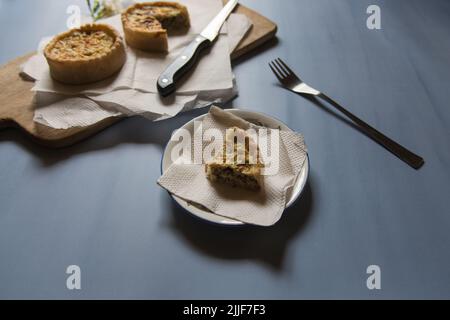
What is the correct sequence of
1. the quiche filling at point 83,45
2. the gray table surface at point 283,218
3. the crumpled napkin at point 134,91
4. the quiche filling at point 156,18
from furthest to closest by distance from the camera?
the quiche filling at point 156,18 < the quiche filling at point 83,45 < the crumpled napkin at point 134,91 < the gray table surface at point 283,218

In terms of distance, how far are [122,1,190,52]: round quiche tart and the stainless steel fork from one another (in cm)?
37

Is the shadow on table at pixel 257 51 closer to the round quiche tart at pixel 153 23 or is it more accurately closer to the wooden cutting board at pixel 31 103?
the wooden cutting board at pixel 31 103

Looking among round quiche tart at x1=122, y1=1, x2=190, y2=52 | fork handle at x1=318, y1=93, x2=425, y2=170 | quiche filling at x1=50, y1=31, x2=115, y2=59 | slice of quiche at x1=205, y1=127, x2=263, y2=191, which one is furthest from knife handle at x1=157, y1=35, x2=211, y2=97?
fork handle at x1=318, y1=93, x2=425, y2=170

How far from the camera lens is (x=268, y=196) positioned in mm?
896

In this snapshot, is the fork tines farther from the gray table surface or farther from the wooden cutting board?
the wooden cutting board

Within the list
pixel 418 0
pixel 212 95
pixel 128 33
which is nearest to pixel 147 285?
pixel 212 95

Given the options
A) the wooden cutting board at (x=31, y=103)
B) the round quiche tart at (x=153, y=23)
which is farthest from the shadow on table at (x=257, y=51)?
the round quiche tart at (x=153, y=23)

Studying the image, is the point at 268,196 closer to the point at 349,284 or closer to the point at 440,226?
the point at 349,284

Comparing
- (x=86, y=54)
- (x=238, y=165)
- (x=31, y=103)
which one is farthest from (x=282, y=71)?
(x=31, y=103)

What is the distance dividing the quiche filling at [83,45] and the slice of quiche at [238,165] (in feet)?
1.93

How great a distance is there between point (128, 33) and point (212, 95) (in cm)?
39

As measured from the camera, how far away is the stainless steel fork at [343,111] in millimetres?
1058

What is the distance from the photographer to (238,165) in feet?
3.01

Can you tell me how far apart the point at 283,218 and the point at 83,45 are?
88 centimetres
